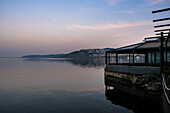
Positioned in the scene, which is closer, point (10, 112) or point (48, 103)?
point (10, 112)

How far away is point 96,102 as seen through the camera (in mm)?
13500

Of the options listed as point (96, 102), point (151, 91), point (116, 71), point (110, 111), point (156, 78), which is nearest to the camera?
point (110, 111)

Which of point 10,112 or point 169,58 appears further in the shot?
point 169,58

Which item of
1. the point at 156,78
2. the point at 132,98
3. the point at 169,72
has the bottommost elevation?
the point at 132,98

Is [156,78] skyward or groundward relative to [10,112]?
skyward

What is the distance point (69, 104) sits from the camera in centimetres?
1321

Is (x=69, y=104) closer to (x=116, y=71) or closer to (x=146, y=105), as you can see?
(x=146, y=105)

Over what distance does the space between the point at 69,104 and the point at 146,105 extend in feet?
23.4

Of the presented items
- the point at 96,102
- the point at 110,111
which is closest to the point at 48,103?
the point at 96,102

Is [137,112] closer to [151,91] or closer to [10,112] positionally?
[151,91]

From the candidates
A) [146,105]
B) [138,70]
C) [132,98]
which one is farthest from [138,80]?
[146,105]

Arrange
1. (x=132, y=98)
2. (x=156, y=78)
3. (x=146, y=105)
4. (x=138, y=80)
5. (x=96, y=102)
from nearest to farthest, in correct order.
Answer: (x=146, y=105) → (x=96, y=102) → (x=132, y=98) → (x=156, y=78) → (x=138, y=80)

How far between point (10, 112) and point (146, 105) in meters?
11.9

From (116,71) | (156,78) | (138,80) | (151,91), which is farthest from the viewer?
(116,71)
